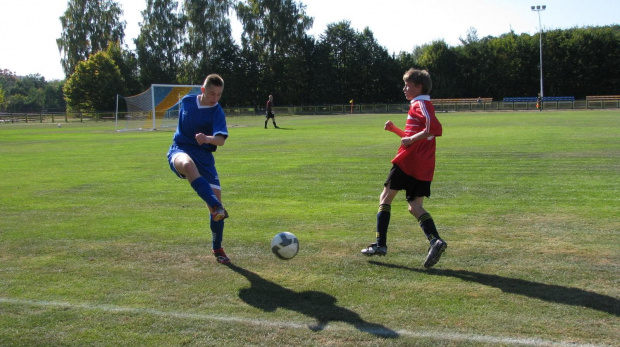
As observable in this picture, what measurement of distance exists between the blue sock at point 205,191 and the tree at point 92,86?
202 feet

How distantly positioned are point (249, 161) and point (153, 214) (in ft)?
22.1

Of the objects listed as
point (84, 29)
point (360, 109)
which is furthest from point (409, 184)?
point (84, 29)

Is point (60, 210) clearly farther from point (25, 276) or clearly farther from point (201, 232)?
point (25, 276)

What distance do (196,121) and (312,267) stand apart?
1.93 metres

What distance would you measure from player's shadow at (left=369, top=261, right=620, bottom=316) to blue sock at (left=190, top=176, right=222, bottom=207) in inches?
78.4

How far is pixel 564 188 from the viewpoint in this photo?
9.12m

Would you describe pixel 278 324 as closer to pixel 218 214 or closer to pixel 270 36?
pixel 218 214

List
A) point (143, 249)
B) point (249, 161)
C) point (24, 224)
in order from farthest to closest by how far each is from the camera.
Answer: point (249, 161), point (24, 224), point (143, 249)

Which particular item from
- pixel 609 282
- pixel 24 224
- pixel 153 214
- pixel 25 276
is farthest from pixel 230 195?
pixel 609 282

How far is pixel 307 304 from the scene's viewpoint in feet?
13.9

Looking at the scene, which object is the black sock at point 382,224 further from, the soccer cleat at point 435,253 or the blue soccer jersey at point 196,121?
the blue soccer jersey at point 196,121

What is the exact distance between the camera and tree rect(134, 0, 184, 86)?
68.6 m

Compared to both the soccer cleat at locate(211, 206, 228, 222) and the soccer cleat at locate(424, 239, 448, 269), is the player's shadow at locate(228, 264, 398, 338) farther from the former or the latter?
the soccer cleat at locate(424, 239, 448, 269)

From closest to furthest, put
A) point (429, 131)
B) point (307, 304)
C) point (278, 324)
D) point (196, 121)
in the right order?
point (278, 324) < point (307, 304) < point (429, 131) < point (196, 121)
